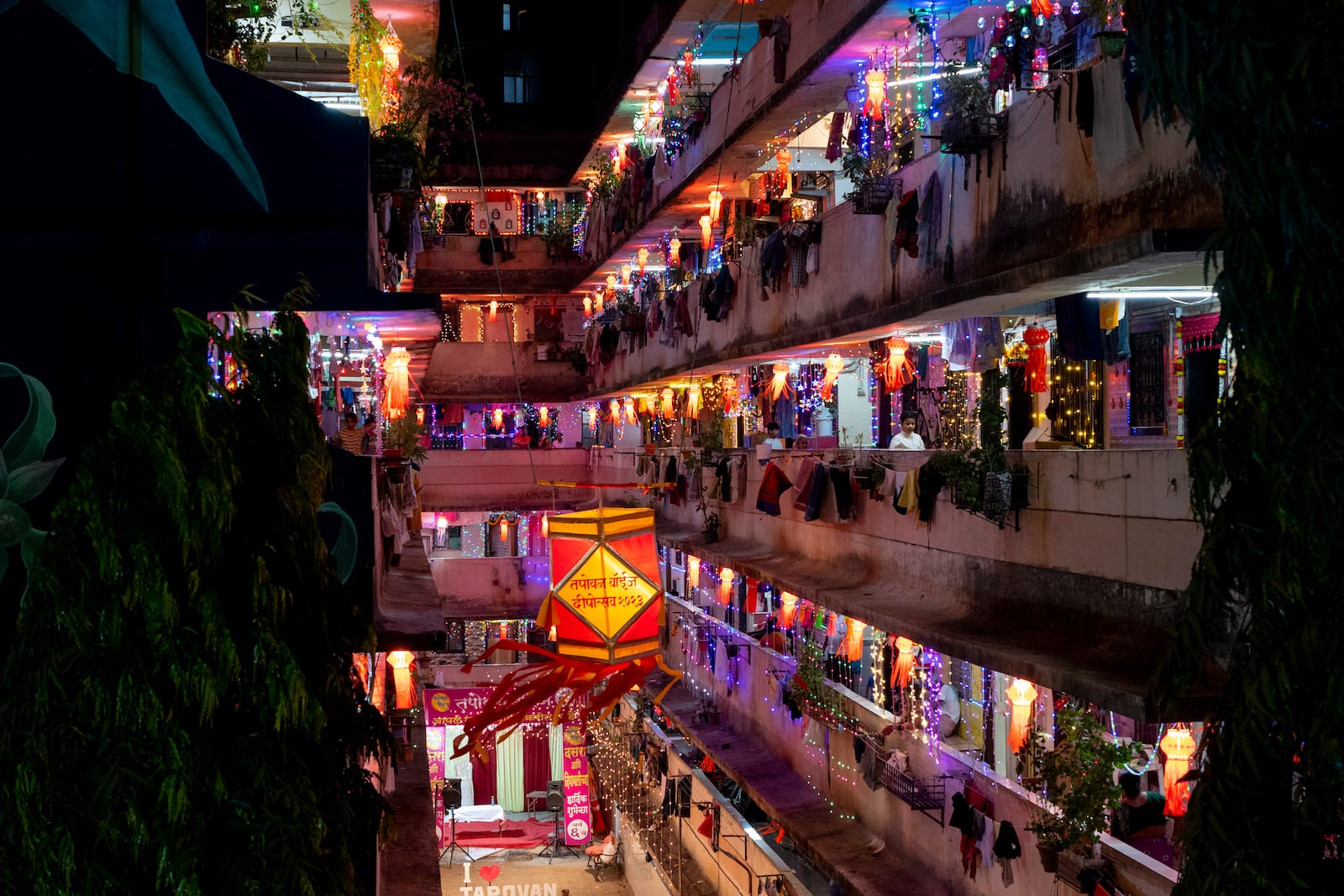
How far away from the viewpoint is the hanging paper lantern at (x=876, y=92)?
37.9 feet

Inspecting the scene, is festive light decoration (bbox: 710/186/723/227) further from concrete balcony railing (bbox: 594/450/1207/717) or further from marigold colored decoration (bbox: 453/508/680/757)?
marigold colored decoration (bbox: 453/508/680/757)

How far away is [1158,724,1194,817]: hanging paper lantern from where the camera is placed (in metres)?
8.29

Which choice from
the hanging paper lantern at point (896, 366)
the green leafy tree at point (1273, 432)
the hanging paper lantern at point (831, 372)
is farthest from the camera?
the hanging paper lantern at point (831, 372)

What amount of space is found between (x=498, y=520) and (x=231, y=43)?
78.3 feet

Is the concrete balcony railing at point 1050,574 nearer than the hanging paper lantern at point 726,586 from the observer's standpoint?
Yes

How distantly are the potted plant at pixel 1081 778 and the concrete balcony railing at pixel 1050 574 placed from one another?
2.22 feet

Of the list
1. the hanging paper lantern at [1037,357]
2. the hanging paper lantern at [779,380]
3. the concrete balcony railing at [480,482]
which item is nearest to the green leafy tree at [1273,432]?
the hanging paper lantern at [1037,357]

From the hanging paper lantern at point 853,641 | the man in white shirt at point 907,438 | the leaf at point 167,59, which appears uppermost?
the leaf at point 167,59

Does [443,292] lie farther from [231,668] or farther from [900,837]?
[231,668]

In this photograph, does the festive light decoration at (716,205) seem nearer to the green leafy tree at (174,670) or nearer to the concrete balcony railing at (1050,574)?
the concrete balcony railing at (1050,574)

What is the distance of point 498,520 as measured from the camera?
31906mm

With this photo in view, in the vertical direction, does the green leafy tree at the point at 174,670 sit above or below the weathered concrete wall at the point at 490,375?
below

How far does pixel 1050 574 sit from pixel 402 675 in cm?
815

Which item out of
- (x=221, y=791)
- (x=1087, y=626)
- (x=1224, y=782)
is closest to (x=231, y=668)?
(x=221, y=791)
